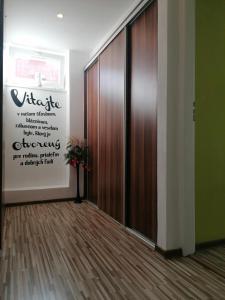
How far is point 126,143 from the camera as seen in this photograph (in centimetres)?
313

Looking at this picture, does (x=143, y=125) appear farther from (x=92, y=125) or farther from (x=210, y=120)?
(x=92, y=125)

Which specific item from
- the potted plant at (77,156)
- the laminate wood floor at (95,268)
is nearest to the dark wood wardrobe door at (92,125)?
the potted plant at (77,156)

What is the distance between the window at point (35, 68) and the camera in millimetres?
4461

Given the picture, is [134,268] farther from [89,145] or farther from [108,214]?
[89,145]

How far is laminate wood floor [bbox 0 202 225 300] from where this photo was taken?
1.79 m

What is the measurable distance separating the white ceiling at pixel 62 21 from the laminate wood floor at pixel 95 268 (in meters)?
2.79

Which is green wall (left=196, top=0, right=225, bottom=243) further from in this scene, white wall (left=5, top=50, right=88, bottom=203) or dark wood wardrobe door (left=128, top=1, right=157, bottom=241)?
white wall (left=5, top=50, right=88, bottom=203)

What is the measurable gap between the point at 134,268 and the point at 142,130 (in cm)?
140

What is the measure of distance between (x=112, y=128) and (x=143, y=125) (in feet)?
2.83

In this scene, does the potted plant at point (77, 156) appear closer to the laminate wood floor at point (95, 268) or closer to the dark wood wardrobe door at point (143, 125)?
the laminate wood floor at point (95, 268)

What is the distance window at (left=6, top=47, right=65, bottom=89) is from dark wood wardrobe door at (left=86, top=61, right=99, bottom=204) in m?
0.60

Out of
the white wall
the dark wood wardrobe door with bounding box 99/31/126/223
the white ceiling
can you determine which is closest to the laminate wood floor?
the dark wood wardrobe door with bounding box 99/31/126/223

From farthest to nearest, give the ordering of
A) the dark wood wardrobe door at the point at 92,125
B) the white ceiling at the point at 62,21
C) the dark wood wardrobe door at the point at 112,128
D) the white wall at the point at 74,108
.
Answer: the white wall at the point at 74,108
the dark wood wardrobe door at the point at 92,125
the dark wood wardrobe door at the point at 112,128
the white ceiling at the point at 62,21

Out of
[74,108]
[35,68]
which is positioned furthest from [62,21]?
[74,108]
